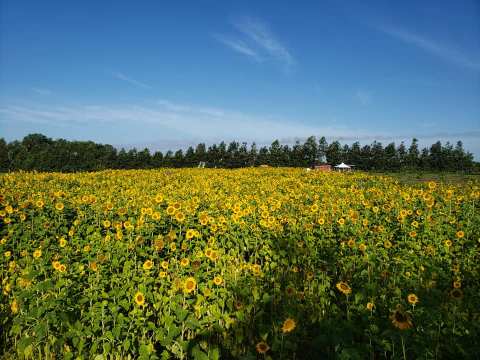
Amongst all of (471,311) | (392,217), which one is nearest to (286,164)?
(392,217)

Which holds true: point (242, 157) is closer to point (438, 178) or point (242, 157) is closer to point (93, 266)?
point (438, 178)

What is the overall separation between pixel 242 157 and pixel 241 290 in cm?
4258

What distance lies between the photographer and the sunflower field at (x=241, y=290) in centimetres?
275

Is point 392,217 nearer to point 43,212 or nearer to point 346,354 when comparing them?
point 346,354

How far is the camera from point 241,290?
3467 mm

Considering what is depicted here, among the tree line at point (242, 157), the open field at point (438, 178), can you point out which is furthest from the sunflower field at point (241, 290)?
the tree line at point (242, 157)

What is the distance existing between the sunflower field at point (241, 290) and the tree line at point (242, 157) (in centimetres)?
3567

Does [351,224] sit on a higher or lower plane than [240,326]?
higher

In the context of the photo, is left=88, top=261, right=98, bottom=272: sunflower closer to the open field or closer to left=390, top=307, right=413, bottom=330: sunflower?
left=390, top=307, right=413, bottom=330: sunflower

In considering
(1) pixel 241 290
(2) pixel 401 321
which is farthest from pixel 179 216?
(2) pixel 401 321

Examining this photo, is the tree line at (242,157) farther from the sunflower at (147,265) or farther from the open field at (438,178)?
the sunflower at (147,265)

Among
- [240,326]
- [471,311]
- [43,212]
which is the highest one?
[43,212]

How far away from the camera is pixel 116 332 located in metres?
2.81

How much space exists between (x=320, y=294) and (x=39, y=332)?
264cm
